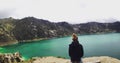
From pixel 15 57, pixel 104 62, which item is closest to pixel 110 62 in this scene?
pixel 104 62

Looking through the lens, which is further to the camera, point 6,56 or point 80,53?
point 6,56

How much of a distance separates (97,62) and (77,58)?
788 cm

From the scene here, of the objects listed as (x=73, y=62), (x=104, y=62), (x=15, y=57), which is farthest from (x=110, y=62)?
Answer: (x=15, y=57)

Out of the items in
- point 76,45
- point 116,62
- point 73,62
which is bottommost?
point 116,62

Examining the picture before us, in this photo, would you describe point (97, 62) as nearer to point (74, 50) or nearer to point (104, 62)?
point (104, 62)

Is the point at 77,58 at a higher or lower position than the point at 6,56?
higher

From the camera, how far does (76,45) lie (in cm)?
1652

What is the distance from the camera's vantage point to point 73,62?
56.1 feet

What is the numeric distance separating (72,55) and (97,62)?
800 centimetres

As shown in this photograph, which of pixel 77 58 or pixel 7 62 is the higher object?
pixel 77 58

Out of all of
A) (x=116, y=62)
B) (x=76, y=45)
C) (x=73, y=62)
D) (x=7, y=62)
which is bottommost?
(x=7, y=62)

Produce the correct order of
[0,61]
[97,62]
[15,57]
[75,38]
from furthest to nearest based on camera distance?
[15,57]
[0,61]
[97,62]
[75,38]

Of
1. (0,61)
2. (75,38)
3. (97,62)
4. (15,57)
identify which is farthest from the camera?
(15,57)

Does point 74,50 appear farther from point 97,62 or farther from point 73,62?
point 97,62
